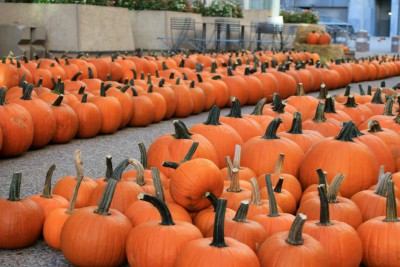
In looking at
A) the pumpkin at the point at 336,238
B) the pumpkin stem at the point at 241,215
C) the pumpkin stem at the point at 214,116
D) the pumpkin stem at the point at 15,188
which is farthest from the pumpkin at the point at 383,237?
the pumpkin stem at the point at 214,116

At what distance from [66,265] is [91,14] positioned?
37.4 feet

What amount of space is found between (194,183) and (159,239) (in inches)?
18.2

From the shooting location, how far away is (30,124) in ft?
21.3

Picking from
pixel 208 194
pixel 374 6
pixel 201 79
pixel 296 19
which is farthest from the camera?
pixel 374 6

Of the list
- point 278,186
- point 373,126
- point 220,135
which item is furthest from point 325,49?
point 278,186

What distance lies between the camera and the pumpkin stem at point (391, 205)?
3.53 metres

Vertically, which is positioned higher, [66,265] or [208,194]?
[208,194]

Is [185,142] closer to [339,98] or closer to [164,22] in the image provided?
[339,98]

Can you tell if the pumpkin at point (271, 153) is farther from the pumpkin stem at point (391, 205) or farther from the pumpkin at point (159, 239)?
the pumpkin at point (159, 239)

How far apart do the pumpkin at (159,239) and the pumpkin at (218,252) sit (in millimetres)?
152

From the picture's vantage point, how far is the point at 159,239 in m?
3.30

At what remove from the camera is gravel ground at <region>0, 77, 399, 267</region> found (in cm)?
383

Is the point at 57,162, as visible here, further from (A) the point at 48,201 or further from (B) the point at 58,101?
(A) the point at 48,201

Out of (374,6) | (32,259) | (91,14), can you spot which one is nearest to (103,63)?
(91,14)
